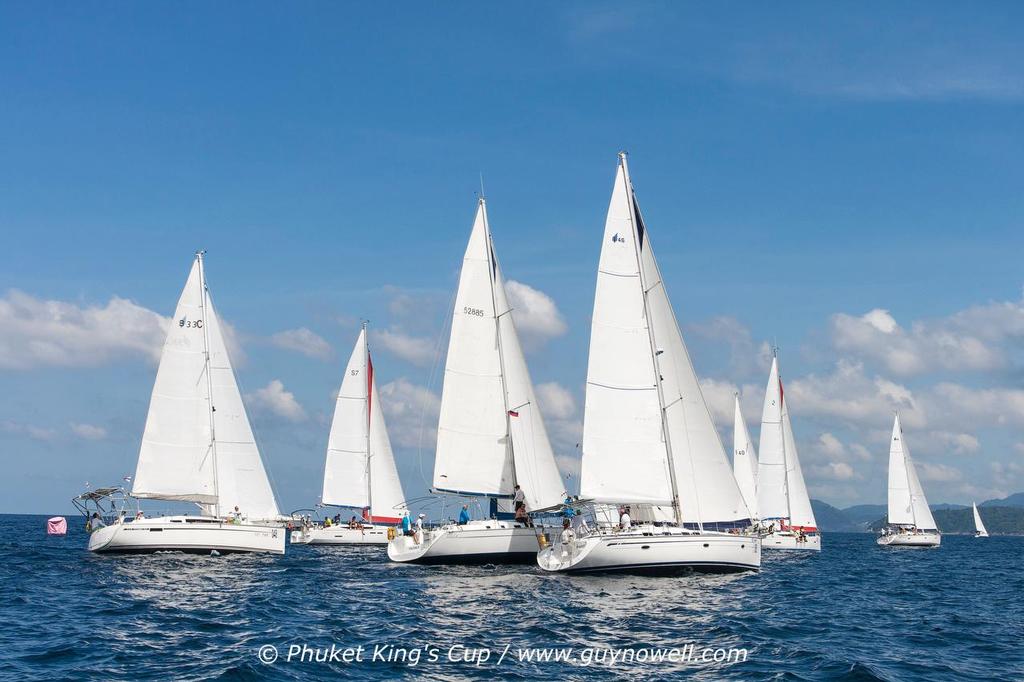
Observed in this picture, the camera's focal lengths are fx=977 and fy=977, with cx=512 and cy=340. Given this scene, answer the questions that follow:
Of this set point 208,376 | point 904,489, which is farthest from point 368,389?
point 904,489

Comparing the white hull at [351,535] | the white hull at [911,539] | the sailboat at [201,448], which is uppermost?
the sailboat at [201,448]

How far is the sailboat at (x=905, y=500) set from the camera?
85.8 meters

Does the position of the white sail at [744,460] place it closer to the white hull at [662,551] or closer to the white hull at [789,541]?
the white hull at [789,541]

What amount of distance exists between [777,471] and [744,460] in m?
3.02

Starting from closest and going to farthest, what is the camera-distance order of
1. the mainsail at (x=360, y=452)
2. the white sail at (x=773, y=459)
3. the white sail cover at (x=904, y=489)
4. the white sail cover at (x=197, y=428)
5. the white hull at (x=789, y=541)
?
1. the white sail cover at (x=197, y=428)
2. the mainsail at (x=360, y=452)
3. the white hull at (x=789, y=541)
4. the white sail at (x=773, y=459)
5. the white sail cover at (x=904, y=489)

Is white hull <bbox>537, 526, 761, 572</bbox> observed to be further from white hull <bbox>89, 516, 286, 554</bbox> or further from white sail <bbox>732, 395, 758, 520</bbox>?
white sail <bbox>732, 395, 758, 520</bbox>

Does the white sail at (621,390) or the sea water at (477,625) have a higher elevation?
the white sail at (621,390)

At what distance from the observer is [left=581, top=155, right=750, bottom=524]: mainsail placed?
36.9 m

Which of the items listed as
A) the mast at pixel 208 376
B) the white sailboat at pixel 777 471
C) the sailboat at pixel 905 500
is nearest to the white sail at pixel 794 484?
the white sailboat at pixel 777 471

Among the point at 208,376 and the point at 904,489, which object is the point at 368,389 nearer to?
the point at 208,376

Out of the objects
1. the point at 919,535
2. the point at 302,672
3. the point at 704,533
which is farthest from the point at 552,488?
the point at 919,535

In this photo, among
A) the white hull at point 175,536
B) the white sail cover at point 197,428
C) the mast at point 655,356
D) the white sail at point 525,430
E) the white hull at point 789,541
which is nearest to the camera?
the mast at point 655,356

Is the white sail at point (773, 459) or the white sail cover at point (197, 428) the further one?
the white sail at point (773, 459)

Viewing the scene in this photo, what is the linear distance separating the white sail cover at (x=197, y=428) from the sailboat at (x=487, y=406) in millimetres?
9251
